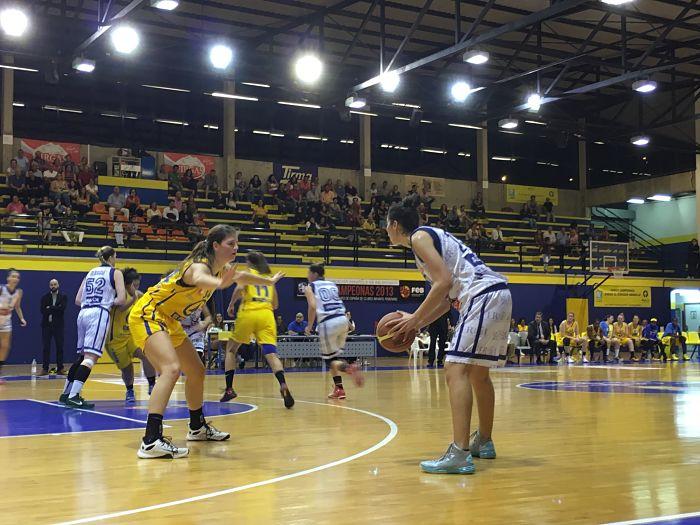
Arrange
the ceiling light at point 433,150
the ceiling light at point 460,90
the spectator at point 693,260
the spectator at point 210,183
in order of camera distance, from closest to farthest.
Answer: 1. the ceiling light at point 460,90
2. the spectator at point 210,183
3. the spectator at point 693,260
4. the ceiling light at point 433,150

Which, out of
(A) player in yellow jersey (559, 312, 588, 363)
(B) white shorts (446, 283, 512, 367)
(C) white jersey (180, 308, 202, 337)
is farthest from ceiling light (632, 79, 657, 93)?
(B) white shorts (446, 283, 512, 367)

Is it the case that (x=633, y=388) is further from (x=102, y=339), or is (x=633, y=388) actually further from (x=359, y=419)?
(x=102, y=339)

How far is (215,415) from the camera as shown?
862cm

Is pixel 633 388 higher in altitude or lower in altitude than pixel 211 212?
lower

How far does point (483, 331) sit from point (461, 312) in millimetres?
260

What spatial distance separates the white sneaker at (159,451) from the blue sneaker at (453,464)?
1.76 metres

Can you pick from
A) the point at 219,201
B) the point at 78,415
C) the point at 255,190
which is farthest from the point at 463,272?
the point at 255,190

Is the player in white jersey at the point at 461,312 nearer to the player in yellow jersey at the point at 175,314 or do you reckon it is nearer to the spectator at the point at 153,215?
the player in yellow jersey at the point at 175,314

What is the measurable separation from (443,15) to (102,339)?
1744 centimetres

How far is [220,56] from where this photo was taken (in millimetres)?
20219

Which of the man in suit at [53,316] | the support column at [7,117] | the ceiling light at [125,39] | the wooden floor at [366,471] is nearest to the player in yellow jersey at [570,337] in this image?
the man in suit at [53,316]

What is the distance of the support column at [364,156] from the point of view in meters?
32.0

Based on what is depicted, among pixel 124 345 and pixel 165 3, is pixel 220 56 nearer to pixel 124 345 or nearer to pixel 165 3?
pixel 165 3

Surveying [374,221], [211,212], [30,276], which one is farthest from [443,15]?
[30,276]
